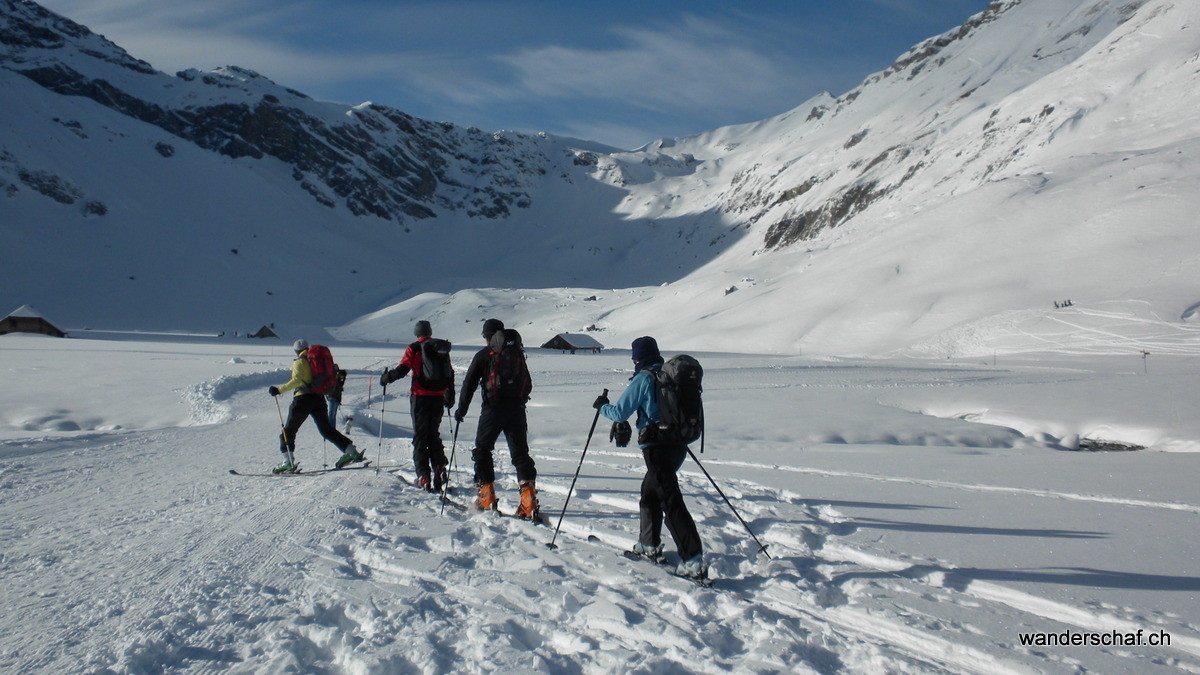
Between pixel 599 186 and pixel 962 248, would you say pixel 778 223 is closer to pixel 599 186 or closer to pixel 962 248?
pixel 962 248

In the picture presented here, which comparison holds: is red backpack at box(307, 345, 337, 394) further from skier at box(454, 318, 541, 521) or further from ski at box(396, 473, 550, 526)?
skier at box(454, 318, 541, 521)

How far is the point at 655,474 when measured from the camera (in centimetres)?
489

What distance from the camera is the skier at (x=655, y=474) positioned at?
4691 mm

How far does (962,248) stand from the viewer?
158ft

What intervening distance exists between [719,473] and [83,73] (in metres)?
169

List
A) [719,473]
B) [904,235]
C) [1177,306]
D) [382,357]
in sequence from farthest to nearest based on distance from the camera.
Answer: [904,235], [382,357], [1177,306], [719,473]

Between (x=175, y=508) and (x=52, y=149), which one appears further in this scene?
(x=52, y=149)

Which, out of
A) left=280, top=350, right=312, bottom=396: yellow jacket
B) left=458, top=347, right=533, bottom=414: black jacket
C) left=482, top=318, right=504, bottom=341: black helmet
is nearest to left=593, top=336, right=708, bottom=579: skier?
left=458, top=347, right=533, bottom=414: black jacket

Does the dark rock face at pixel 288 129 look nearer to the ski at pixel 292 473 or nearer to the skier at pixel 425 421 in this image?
the ski at pixel 292 473

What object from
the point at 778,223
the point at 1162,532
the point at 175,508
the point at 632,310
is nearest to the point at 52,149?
the point at 632,310

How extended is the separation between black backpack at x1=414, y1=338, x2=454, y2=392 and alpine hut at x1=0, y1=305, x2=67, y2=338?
63261 mm

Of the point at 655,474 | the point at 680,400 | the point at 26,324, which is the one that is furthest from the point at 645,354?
the point at 26,324

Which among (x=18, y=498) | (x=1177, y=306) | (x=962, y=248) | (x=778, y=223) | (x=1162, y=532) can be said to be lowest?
(x=18, y=498)

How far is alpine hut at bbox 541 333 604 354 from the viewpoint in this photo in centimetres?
5516
